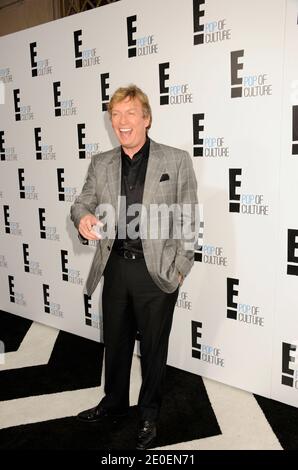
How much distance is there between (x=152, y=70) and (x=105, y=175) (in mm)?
917

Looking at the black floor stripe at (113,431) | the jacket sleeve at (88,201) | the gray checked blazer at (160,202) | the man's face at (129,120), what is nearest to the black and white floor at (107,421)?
the black floor stripe at (113,431)

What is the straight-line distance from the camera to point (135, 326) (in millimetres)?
2090

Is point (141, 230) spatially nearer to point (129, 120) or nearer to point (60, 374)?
point (129, 120)

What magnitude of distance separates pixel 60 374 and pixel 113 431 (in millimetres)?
719

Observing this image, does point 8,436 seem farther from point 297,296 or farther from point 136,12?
point 136,12

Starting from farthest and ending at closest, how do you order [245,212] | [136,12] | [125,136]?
[136,12] < [245,212] < [125,136]

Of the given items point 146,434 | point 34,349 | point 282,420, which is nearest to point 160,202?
point 146,434

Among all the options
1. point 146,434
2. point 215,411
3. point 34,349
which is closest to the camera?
point 146,434

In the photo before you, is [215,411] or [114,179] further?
[215,411]

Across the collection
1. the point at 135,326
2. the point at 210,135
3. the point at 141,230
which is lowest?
the point at 135,326

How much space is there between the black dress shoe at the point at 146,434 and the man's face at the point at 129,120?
135 centimetres

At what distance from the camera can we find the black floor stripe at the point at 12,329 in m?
3.13

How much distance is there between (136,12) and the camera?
8.07 feet
